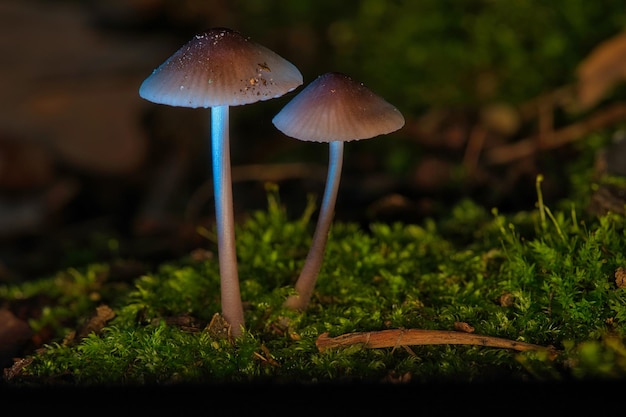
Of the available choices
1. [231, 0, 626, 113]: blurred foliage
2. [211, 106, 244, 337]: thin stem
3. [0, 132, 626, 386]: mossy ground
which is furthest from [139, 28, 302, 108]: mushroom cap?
[231, 0, 626, 113]: blurred foliage

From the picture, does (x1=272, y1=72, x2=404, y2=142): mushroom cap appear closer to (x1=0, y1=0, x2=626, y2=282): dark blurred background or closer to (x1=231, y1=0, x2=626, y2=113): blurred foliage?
(x1=0, y1=0, x2=626, y2=282): dark blurred background

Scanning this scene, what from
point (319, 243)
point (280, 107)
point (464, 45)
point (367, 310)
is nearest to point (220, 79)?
point (319, 243)

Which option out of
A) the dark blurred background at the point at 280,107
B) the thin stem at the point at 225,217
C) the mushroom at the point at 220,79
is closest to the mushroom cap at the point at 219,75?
the mushroom at the point at 220,79

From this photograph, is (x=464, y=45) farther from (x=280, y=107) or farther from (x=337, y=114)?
(x=337, y=114)

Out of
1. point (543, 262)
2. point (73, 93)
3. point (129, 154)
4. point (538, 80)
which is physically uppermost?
point (538, 80)

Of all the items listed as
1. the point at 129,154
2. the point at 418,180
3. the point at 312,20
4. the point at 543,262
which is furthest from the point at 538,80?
the point at 129,154

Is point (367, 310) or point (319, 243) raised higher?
point (319, 243)

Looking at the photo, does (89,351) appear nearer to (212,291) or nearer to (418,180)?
(212,291)
